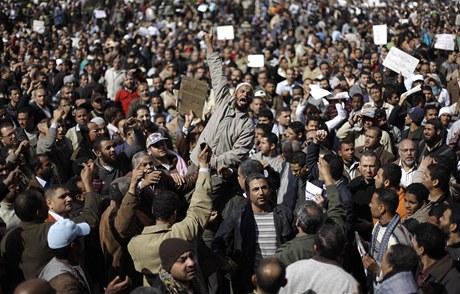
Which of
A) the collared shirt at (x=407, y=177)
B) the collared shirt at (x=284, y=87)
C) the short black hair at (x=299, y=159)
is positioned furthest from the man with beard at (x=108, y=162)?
the collared shirt at (x=284, y=87)

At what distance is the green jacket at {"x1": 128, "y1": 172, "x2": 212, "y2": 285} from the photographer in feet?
17.3

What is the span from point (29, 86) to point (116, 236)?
7.34 metres

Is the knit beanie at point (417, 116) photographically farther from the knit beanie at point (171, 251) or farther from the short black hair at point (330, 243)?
the knit beanie at point (171, 251)

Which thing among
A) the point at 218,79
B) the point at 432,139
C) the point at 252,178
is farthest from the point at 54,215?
the point at 432,139

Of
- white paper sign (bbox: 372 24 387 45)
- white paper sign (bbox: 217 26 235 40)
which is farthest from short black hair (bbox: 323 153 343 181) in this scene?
white paper sign (bbox: 217 26 235 40)

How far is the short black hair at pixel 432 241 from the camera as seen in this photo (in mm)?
5156

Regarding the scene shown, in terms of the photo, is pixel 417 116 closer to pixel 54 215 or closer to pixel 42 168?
pixel 42 168

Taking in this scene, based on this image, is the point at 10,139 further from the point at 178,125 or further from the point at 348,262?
the point at 348,262

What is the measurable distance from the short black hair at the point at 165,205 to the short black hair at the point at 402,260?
1622mm

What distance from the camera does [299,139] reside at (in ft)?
30.8

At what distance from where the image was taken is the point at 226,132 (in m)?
7.34

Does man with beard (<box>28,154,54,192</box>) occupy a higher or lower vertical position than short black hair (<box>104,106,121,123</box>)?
higher

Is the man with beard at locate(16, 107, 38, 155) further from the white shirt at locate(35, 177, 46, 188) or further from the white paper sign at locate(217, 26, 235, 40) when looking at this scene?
the white paper sign at locate(217, 26, 235, 40)

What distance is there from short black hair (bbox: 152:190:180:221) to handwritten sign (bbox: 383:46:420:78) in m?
8.14
